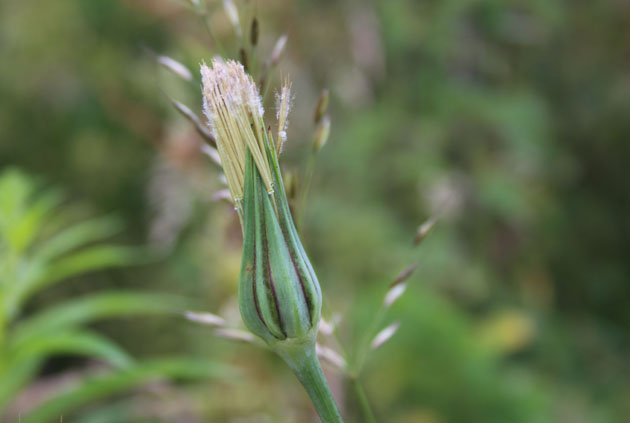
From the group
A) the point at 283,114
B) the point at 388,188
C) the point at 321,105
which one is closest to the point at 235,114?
the point at 283,114

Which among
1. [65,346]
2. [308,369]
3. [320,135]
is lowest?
[308,369]

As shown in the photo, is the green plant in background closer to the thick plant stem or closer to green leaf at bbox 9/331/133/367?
green leaf at bbox 9/331/133/367

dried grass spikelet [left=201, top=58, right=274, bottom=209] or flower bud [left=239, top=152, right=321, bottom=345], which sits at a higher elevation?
dried grass spikelet [left=201, top=58, right=274, bottom=209]

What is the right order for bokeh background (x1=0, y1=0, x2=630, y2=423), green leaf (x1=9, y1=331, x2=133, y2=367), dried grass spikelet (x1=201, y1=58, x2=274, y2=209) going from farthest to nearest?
bokeh background (x1=0, y1=0, x2=630, y2=423) < green leaf (x1=9, y1=331, x2=133, y2=367) < dried grass spikelet (x1=201, y1=58, x2=274, y2=209)

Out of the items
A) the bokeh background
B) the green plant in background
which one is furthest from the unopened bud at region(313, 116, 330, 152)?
the bokeh background

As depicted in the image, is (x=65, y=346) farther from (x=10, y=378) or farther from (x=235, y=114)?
(x=235, y=114)

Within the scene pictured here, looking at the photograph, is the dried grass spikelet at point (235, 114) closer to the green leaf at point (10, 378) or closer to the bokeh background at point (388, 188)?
the green leaf at point (10, 378)
